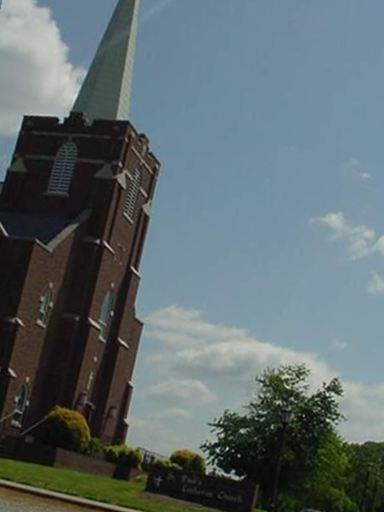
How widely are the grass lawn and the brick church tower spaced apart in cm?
1134

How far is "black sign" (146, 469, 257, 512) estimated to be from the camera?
99.6ft

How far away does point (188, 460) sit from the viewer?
4322 centimetres

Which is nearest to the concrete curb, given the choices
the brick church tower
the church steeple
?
the brick church tower

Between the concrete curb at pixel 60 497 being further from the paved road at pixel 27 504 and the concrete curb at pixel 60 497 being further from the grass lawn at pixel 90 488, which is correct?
the grass lawn at pixel 90 488

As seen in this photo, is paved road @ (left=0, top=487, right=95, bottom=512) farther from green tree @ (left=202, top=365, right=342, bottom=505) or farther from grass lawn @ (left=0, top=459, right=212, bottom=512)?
green tree @ (left=202, top=365, right=342, bottom=505)

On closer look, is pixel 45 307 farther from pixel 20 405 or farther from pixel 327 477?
pixel 327 477

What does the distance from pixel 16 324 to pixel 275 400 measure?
686 inches

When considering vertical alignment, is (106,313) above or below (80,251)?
below

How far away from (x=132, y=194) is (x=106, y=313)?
6918 mm

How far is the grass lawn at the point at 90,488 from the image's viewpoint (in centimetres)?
2500

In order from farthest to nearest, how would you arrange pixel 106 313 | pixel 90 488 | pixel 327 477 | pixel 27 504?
pixel 327 477 < pixel 106 313 < pixel 90 488 < pixel 27 504

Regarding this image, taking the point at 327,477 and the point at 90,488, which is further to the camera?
the point at 327,477

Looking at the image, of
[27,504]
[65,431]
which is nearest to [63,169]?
[65,431]

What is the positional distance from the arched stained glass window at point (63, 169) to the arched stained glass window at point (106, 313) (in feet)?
19.9
